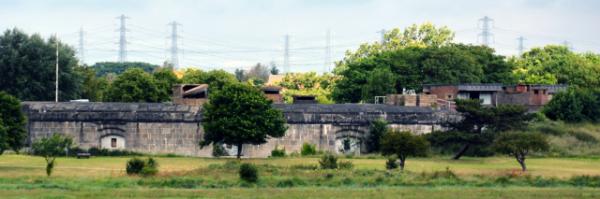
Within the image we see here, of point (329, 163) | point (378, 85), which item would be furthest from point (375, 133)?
point (378, 85)

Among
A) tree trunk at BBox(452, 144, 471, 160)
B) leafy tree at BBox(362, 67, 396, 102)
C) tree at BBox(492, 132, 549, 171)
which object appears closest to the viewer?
tree at BBox(492, 132, 549, 171)

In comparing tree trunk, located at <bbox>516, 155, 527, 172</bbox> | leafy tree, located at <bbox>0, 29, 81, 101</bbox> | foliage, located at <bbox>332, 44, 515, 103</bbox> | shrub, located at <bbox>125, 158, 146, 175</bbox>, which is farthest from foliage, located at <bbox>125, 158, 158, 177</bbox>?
foliage, located at <bbox>332, 44, 515, 103</bbox>

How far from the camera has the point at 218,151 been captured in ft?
217

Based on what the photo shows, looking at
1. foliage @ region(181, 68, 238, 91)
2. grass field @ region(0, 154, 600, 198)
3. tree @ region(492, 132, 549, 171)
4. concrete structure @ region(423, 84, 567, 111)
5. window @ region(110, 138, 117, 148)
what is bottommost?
grass field @ region(0, 154, 600, 198)

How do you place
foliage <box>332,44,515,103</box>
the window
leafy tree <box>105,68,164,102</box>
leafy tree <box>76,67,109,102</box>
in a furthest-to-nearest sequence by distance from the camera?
1. leafy tree <box>76,67,109,102</box>
2. foliage <box>332,44,515,103</box>
3. leafy tree <box>105,68,164,102</box>
4. the window

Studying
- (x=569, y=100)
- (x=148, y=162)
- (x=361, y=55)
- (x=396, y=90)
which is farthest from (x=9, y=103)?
(x=361, y=55)

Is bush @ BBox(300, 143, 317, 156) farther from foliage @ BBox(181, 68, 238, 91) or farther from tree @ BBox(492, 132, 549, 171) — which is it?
foliage @ BBox(181, 68, 238, 91)

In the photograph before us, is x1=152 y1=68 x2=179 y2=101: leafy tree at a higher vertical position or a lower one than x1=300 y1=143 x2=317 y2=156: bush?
higher

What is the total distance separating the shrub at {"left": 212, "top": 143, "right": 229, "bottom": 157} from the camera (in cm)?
6606

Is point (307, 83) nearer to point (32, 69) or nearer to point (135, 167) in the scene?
point (32, 69)

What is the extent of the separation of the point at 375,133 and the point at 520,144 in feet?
43.0

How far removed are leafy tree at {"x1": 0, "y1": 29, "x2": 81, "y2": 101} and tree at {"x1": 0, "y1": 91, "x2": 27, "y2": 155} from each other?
31.7 meters

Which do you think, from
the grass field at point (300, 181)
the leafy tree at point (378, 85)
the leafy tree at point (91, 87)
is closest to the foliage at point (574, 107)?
the grass field at point (300, 181)

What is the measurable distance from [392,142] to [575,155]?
12617mm
